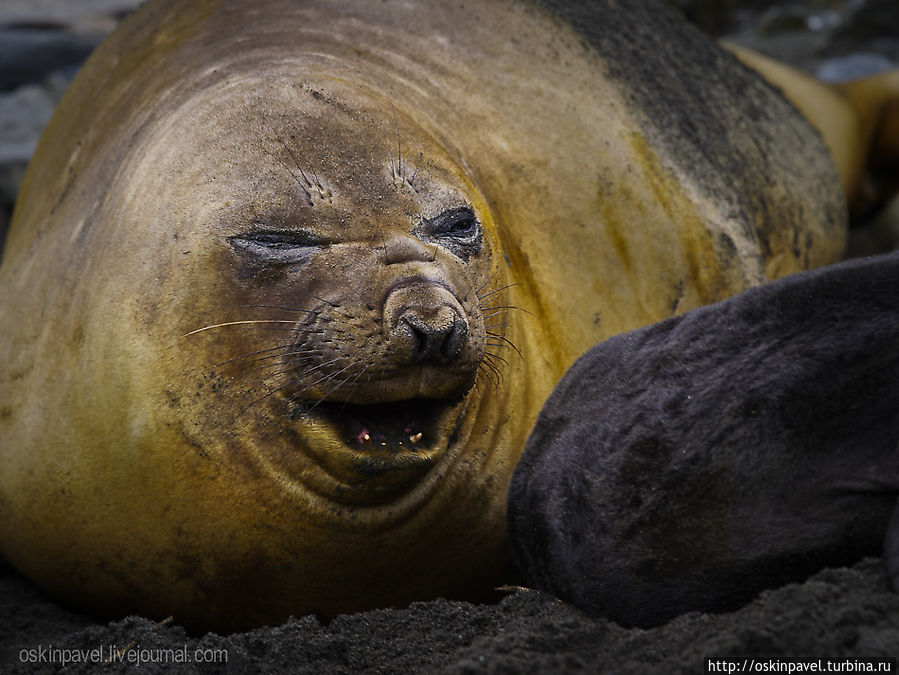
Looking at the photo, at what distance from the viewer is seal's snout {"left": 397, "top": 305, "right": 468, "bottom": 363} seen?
2.25 metres

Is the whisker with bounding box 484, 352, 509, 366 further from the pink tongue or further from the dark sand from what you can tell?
the dark sand

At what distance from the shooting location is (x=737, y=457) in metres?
1.88

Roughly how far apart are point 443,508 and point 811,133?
3.06 m

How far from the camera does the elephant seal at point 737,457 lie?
5.88 feet

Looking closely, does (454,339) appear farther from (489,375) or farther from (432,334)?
(489,375)

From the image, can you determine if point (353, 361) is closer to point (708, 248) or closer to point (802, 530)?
point (802, 530)

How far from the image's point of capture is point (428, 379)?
7.64 feet

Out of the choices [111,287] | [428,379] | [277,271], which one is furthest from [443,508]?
[111,287]

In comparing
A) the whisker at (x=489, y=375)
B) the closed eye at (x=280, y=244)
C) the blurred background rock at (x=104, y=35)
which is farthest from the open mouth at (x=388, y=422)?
the blurred background rock at (x=104, y=35)

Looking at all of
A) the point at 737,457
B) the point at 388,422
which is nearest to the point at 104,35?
the point at 388,422

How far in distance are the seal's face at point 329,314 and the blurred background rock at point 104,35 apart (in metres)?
2.90

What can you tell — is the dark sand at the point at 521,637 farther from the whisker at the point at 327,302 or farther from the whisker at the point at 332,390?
the whisker at the point at 327,302

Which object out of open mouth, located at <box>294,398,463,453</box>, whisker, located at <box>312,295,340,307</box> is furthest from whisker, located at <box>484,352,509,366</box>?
whisker, located at <box>312,295,340,307</box>

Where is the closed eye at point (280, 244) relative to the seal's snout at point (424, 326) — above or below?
above
